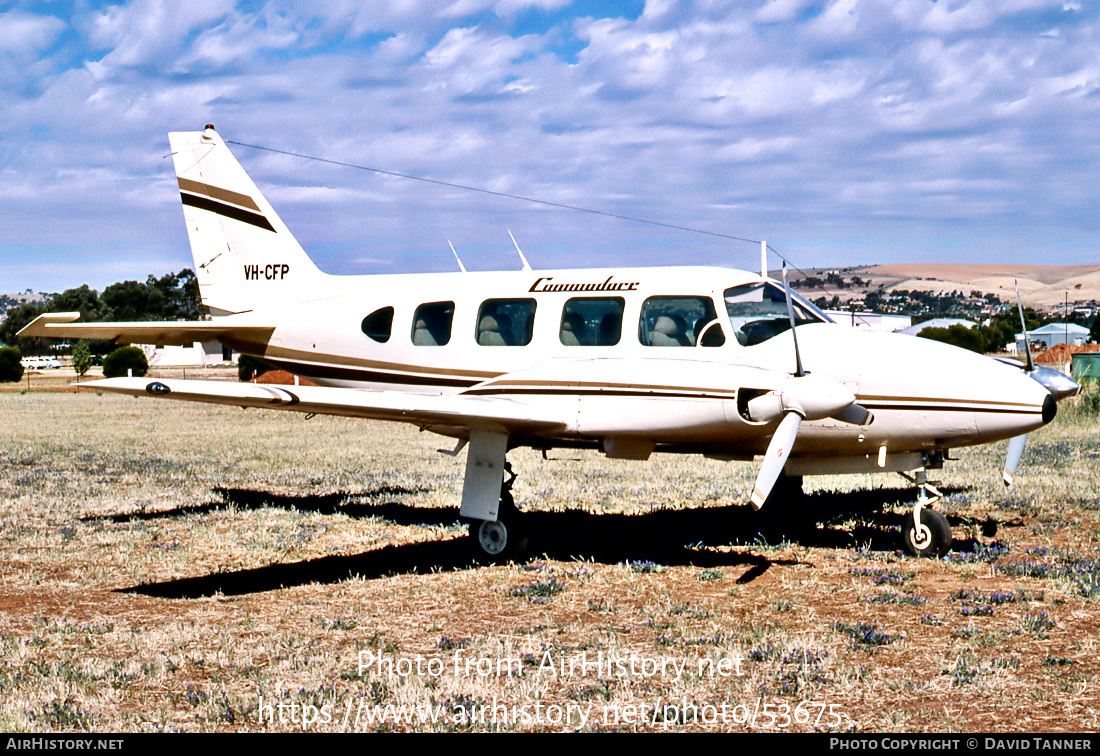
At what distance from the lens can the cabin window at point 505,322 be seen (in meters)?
11.6

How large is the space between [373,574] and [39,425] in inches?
977

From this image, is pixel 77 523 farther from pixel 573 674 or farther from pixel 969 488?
pixel 969 488

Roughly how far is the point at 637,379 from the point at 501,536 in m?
2.49

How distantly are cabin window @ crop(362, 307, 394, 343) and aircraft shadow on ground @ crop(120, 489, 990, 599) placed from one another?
2694mm

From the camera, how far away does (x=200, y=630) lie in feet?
27.7

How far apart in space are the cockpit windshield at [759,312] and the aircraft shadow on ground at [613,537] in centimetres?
251

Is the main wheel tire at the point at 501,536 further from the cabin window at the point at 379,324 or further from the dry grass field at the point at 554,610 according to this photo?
the cabin window at the point at 379,324

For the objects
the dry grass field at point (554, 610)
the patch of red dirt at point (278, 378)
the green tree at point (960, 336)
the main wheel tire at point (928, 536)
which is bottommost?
the dry grass field at point (554, 610)

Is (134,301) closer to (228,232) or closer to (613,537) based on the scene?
(228,232)

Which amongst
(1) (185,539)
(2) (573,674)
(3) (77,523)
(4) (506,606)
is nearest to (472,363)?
(4) (506,606)

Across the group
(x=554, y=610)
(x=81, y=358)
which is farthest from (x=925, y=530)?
(x=81, y=358)

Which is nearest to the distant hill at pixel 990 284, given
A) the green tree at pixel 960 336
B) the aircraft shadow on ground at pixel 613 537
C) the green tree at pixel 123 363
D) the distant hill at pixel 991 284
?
the distant hill at pixel 991 284
